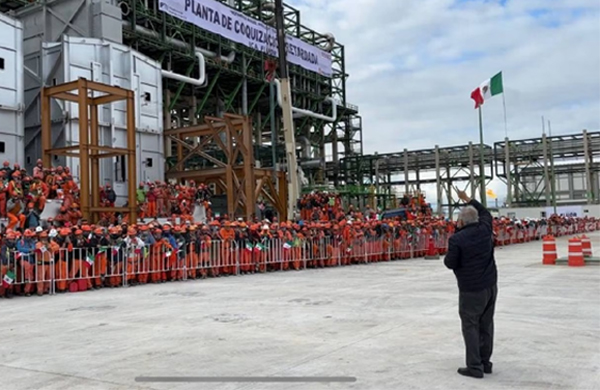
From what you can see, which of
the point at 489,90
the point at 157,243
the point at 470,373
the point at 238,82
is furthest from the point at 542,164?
the point at 470,373

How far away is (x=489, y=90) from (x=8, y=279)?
19132mm

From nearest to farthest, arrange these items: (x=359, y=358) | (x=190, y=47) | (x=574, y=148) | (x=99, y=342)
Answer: (x=359, y=358)
(x=99, y=342)
(x=190, y=47)
(x=574, y=148)

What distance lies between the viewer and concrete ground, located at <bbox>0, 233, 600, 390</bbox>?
6.05 metres

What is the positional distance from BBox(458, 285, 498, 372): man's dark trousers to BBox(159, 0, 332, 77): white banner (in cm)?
3467

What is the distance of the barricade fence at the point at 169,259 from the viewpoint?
1366 centimetres

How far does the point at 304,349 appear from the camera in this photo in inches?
285

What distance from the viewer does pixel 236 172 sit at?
30.1m

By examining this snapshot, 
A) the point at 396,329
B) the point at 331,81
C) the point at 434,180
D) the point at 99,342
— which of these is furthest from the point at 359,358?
the point at 434,180

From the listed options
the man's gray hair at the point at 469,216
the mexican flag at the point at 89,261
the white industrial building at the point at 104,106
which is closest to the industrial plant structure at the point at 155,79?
the white industrial building at the point at 104,106

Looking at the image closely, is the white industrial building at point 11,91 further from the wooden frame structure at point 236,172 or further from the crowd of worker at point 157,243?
the wooden frame structure at point 236,172

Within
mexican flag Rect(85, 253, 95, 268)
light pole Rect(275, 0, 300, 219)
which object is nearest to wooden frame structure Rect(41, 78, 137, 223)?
light pole Rect(275, 0, 300, 219)

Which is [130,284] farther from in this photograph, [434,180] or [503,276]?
[434,180]

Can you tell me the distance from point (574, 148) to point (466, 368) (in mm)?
58846

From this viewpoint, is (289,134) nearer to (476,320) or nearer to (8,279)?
(8,279)
